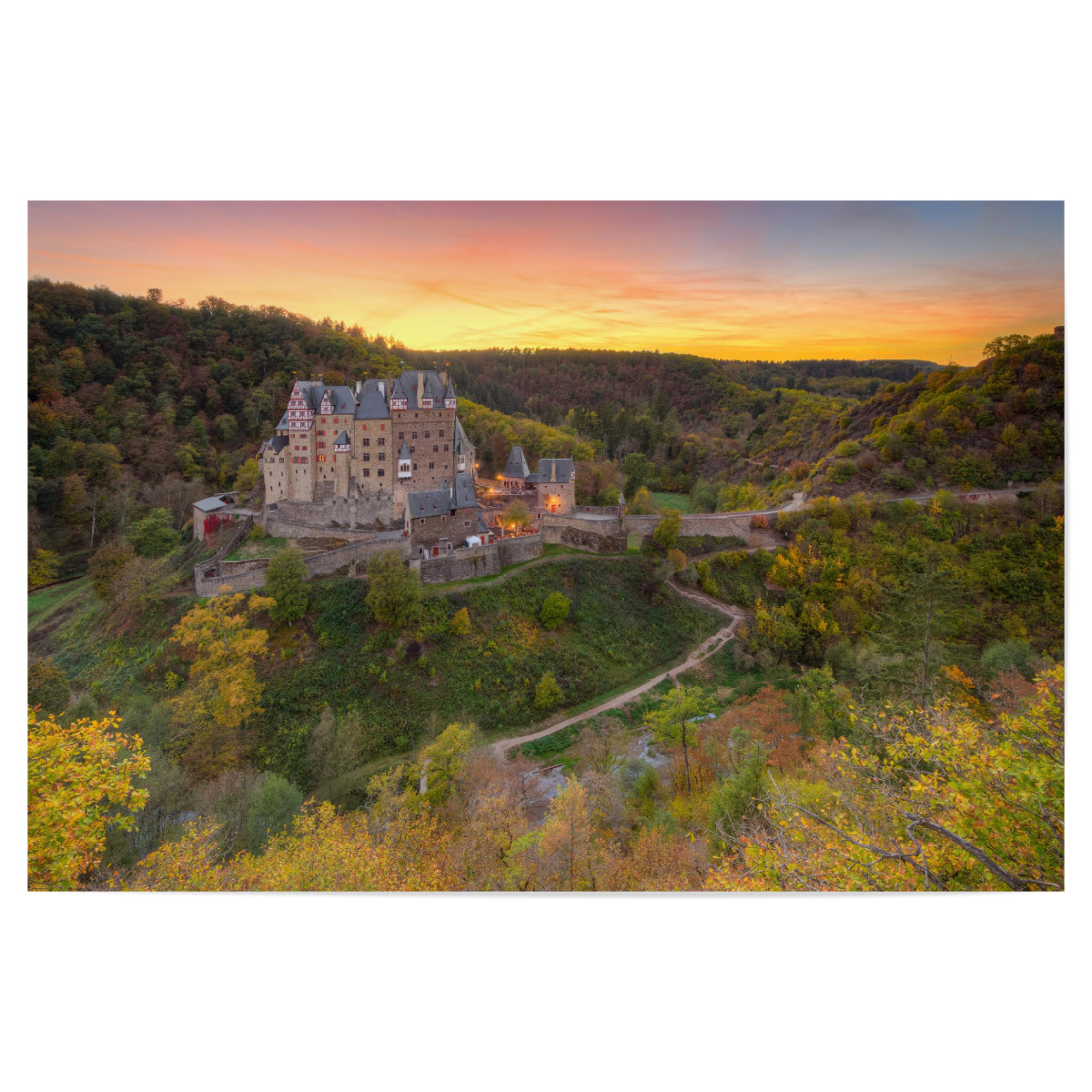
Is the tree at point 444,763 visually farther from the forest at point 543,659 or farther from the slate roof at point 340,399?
the slate roof at point 340,399

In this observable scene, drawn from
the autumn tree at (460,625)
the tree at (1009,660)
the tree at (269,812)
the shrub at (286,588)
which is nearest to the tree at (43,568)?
the shrub at (286,588)

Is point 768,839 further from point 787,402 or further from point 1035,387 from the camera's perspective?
point 787,402

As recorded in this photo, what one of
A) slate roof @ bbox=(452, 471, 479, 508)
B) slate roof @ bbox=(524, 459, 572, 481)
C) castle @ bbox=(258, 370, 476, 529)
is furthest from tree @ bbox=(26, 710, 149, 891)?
slate roof @ bbox=(524, 459, 572, 481)

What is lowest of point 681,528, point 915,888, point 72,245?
point 915,888

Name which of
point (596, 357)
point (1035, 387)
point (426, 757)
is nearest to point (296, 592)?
point (426, 757)

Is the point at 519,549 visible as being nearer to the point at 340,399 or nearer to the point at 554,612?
the point at 554,612
